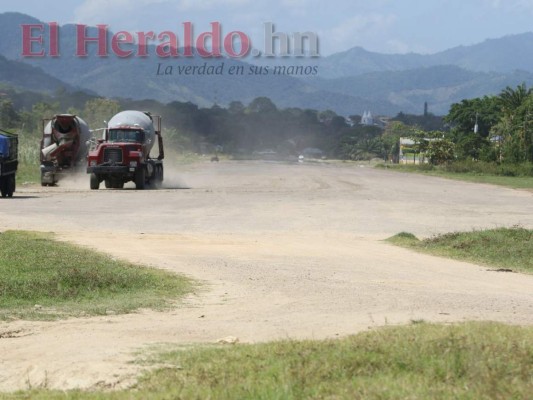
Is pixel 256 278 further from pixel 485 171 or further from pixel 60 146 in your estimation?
pixel 485 171

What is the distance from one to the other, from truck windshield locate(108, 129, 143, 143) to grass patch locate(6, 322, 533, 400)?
44240 mm

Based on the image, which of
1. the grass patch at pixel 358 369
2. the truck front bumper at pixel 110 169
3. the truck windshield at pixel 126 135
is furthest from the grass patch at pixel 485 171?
the grass patch at pixel 358 369

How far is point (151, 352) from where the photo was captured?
10555mm

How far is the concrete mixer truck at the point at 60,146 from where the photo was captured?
190 ft

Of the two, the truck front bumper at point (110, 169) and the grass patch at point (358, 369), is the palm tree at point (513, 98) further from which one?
the grass patch at point (358, 369)

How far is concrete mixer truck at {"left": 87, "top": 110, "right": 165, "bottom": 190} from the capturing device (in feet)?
174

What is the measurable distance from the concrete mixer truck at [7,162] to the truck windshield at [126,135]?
35.0ft

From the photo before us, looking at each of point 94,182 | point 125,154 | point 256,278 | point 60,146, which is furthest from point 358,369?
point 60,146

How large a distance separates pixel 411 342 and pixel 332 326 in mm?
2309

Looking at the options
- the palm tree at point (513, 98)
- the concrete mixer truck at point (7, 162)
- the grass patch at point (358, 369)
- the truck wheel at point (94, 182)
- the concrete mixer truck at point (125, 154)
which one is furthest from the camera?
the palm tree at point (513, 98)

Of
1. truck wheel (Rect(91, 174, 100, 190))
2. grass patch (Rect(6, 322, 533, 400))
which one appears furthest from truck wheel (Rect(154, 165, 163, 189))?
grass patch (Rect(6, 322, 533, 400))

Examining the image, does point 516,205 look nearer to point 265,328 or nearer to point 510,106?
point 265,328

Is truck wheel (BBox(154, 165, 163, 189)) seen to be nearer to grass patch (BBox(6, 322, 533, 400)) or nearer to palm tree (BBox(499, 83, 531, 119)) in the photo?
grass patch (BBox(6, 322, 533, 400))

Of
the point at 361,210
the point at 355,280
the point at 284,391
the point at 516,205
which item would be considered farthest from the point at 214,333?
the point at 516,205
